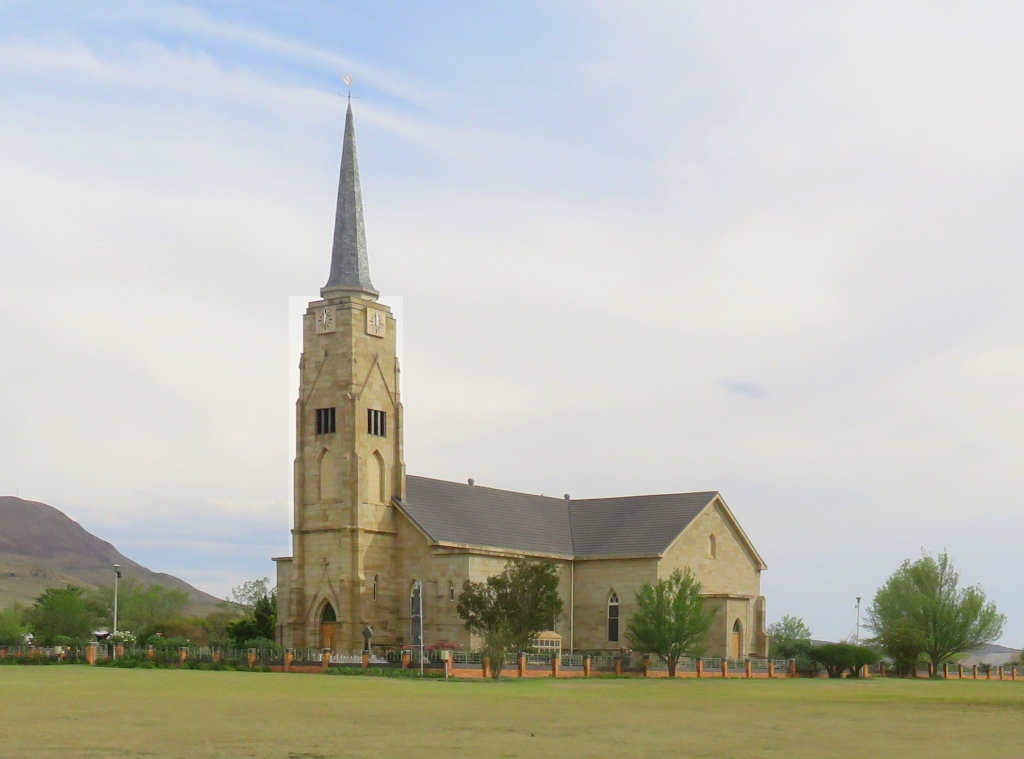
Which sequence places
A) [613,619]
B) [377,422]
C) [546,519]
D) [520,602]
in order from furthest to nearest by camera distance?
1. [546,519]
2. [613,619]
3. [377,422]
4. [520,602]

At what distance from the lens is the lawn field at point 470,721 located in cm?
2427

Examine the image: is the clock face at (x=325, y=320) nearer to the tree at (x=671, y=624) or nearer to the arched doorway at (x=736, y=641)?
the tree at (x=671, y=624)

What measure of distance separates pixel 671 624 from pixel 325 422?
1995 cm

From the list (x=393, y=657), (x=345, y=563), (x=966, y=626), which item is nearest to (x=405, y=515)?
(x=345, y=563)

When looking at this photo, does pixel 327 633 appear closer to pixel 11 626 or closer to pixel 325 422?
pixel 325 422

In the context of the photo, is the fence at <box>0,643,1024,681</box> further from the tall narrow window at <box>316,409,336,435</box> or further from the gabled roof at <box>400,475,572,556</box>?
the tall narrow window at <box>316,409,336,435</box>

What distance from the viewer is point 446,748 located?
79.6 ft

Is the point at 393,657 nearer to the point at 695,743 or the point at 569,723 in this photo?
the point at 569,723

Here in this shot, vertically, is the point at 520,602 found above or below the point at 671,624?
above

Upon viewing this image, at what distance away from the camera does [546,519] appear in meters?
79.5

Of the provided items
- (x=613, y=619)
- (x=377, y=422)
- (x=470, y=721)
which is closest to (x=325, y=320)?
(x=377, y=422)

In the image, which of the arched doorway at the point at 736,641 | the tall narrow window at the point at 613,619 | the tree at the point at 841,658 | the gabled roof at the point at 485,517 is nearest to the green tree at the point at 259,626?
the gabled roof at the point at 485,517

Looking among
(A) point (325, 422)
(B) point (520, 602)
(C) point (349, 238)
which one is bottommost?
(B) point (520, 602)

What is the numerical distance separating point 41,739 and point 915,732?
54.8 feet
